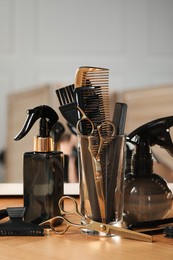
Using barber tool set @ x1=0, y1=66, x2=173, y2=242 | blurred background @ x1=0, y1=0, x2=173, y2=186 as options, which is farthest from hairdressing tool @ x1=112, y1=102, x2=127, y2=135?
blurred background @ x1=0, y1=0, x2=173, y2=186

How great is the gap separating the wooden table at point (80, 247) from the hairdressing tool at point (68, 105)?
147mm

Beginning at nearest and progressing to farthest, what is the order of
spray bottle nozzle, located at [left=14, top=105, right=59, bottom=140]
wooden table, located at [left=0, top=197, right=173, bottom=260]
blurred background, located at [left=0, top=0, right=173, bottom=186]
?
wooden table, located at [left=0, top=197, right=173, bottom=260], spray bottle nozzle, located at [left=14, top=105, right=59, bottom=140], blurred background, located at [left=0, top=0, right=173, bottom=186]

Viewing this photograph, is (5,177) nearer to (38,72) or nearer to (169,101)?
(38,72)

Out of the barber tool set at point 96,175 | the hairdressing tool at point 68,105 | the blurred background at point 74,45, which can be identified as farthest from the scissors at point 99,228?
the blurred background at point 74,45

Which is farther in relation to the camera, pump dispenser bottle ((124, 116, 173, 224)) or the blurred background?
the blurred background

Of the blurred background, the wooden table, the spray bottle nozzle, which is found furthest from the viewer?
the blurred background

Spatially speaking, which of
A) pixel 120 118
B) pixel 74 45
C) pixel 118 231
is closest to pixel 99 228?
pixel 118 231

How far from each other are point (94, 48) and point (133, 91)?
4.9 inches

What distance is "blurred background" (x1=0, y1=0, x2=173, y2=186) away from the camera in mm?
1195

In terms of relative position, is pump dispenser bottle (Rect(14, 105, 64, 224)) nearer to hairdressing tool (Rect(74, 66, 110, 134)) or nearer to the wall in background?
hairdressing tool (Rect(74, 66, 110, 134))

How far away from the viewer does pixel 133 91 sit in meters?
1.20

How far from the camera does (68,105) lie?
717 mm

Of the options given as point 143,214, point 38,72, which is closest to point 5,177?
point 38,72

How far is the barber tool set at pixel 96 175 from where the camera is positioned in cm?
70
